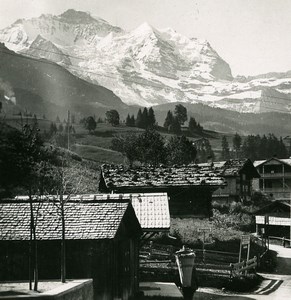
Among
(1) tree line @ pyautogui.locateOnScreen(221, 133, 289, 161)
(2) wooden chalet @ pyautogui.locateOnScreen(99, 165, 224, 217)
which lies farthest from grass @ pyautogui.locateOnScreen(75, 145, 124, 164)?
(2) wooden chalet @ pyautogui.locateOnScreen(99, 165, 224, 217)

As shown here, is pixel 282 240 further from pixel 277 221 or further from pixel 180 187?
pixel 180 187

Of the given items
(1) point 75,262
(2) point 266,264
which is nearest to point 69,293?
(1) point 75,262

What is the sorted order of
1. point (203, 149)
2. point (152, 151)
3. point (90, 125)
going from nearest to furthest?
point (152, 151) < point (90, 125) < point (203, 149)

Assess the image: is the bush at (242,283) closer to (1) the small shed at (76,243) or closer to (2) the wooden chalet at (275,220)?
(1) the small shed at (76,243)

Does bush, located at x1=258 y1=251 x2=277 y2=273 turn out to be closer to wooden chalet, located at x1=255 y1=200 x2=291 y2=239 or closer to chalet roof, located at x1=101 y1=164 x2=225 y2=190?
chalet roof, located at x1=101 y1=164 x2=225 y2=190

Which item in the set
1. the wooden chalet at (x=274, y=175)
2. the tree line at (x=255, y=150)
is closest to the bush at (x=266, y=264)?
the wooden chalet at (x=274, y=175)

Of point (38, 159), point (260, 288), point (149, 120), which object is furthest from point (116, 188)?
point (149, 120)

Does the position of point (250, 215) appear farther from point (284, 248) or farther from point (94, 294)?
point (94, 294)
